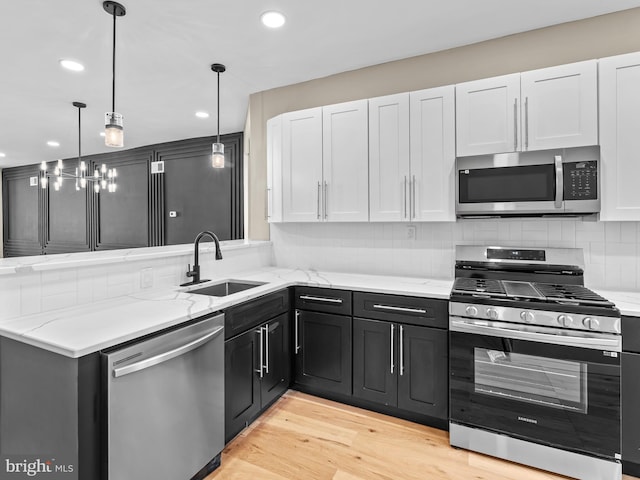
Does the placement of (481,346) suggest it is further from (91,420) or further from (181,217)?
(181,217)

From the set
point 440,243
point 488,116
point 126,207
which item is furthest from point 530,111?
point 126,207

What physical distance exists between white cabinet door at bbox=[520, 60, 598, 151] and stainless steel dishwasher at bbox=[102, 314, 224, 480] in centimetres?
225

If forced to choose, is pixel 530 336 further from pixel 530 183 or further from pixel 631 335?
pixel 530 183

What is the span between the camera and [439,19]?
234 centimetres

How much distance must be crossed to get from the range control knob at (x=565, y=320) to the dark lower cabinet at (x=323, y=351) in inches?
49.0

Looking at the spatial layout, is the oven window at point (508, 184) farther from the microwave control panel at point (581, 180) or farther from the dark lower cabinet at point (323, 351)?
the dark lower cabinet at point (323, 351)

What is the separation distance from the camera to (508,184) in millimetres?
2230

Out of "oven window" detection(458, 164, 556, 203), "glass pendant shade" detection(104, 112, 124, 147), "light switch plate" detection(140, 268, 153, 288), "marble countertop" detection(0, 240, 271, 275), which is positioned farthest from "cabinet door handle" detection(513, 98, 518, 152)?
"light switch plate" detection(140, 268, 153, 288)

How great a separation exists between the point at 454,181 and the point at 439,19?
1.10m

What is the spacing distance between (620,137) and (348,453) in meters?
2.45

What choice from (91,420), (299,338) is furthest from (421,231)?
(91,420)

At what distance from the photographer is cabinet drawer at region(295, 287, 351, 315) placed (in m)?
2.48

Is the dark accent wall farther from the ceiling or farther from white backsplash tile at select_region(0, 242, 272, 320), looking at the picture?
white backsplash tile at select_region(0, 242, 272, 320)

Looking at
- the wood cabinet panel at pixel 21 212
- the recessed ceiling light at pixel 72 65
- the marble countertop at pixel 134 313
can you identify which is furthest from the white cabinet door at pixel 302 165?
the wood cabinet panel at pixel 21 212
